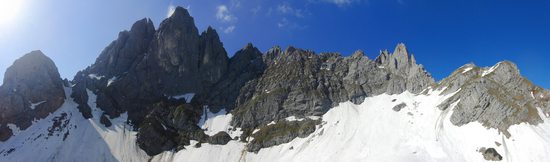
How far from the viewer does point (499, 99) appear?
138750 millimetres

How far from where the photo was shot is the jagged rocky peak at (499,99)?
13325 centimetres

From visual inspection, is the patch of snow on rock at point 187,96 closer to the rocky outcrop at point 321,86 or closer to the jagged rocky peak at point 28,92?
the rocky outcrop at point 321,86

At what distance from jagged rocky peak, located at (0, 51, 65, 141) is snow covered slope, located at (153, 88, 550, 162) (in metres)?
56.1

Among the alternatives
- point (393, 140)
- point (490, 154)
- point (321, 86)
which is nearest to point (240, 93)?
point (321, 86)

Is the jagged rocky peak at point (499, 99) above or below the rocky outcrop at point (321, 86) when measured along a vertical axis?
below

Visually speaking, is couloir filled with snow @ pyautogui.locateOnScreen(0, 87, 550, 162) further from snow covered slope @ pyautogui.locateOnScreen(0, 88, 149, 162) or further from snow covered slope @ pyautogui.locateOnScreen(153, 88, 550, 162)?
snow covered slope @ pyautogui.locateOnScreen(0, 88, 149, 162)

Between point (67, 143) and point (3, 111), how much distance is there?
34.1m

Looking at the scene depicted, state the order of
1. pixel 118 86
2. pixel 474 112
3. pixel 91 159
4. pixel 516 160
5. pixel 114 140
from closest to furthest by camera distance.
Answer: pixel 516 160 < pixel 474 112 < pixel 91 159 < pixel 114 140 < pixel 118 86

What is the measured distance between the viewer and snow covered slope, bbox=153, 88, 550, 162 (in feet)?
411

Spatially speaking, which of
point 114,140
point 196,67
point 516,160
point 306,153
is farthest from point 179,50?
point 516,160

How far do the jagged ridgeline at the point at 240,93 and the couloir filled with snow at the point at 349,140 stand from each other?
11.8 feet

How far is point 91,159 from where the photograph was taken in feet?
498

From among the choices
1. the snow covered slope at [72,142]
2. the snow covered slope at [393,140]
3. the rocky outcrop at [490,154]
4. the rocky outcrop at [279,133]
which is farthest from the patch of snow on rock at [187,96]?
the rocky outcrop at [490,154]

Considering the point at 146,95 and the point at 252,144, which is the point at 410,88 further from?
the point at 146,95
